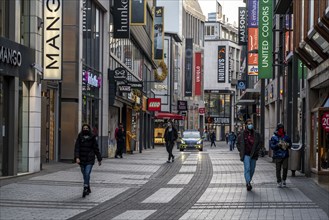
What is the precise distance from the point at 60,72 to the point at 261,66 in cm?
1532

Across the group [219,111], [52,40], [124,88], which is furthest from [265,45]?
[219,111]

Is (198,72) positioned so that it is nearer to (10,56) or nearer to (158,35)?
(158,35)

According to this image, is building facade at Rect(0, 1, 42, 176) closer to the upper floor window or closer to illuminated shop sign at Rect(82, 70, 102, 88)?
illuminated shop sign at Rect(82, 70, 102, 88)

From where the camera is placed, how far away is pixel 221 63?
435 feet

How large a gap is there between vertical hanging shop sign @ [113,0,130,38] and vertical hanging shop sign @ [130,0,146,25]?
4157mm

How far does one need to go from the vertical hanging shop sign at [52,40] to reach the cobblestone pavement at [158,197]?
323 centimetres

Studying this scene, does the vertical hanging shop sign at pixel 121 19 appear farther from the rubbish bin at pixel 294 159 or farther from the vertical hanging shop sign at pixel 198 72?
the vertical hanging shop sign at pixel 198 72

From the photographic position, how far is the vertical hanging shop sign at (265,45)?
117 feet

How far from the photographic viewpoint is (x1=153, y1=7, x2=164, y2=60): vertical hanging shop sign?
67.5 metres

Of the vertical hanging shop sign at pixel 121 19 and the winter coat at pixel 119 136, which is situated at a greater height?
the vertical hanging shop sign at pixel 121 19

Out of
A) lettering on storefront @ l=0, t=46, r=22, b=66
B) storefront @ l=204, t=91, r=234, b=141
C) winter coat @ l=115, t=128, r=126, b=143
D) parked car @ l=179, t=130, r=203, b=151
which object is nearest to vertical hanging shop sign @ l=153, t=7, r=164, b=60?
parked car @ l=179, t=130, r=203, b=151

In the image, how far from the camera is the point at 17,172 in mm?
19875

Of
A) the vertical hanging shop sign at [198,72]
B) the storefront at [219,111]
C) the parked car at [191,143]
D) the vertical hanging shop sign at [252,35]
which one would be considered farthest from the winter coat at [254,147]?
the storefront at [219,111]

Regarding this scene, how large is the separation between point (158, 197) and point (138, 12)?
2624cm
